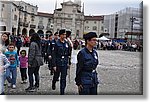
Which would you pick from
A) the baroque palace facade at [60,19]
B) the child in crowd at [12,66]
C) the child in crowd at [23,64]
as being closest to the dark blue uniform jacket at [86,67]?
the baroque palace facade at [60,19]

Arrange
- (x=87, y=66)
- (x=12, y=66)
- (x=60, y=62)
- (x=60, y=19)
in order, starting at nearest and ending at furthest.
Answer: (x=87, y=66)
(x=60, y=62)
(x=60, y=19)
(x=12, y=66)

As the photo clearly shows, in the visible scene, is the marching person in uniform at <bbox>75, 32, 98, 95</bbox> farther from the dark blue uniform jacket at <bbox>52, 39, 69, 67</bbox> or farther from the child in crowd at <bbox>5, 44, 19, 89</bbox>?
the child in crowd at <bbox>5, 44, 19, 89</bbox>

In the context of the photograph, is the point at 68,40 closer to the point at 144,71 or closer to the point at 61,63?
the point at 61,63

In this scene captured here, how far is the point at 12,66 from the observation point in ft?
11.4

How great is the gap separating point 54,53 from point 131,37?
93 centimetres

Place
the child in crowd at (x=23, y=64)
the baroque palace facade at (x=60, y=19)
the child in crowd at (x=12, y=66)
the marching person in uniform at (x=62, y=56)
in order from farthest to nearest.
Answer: the child in crowd at (x=23, y=64), the child in crowd at (x=12, y=66), the baroque palace facade at (x=60, y=19), the marching person in uniform at (x=62, y=56)

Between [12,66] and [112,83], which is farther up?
[12,66]

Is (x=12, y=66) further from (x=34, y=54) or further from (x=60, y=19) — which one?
(x=60, y=19)

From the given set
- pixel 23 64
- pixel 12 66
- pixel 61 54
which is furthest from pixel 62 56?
pixel 23 64

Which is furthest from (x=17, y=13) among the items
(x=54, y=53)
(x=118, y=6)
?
(x=118, y=6)

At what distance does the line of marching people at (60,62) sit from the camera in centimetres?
256

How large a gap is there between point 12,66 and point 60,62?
0.62m

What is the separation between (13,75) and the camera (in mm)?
3527

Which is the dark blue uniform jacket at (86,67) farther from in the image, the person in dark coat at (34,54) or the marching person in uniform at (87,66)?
the person in dark coat at (34,54)
